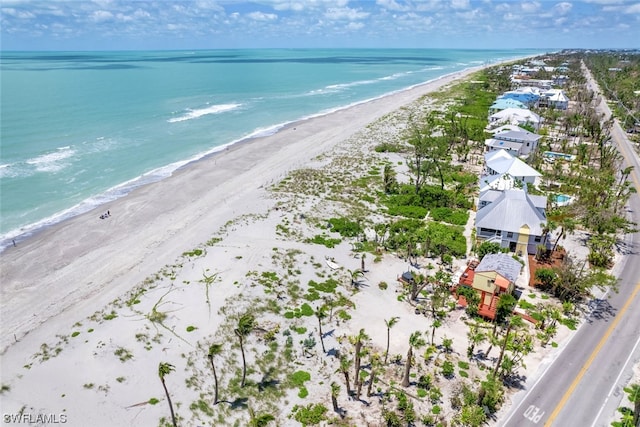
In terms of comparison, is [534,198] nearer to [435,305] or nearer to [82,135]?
[435,305]

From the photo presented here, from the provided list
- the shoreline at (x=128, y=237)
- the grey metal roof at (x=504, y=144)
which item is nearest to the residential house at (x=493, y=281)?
the shoreline at (x=128, y=237)

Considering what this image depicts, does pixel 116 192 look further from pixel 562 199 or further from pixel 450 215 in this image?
pixel 562 199

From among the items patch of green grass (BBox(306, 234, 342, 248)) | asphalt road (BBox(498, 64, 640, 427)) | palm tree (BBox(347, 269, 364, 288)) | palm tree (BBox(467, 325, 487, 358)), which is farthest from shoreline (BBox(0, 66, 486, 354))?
asphalt road (BBox(498, 64, 640, 427))

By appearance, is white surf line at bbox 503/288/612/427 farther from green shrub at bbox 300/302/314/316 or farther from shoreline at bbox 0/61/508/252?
shoreline at bbox 0/61/508/252

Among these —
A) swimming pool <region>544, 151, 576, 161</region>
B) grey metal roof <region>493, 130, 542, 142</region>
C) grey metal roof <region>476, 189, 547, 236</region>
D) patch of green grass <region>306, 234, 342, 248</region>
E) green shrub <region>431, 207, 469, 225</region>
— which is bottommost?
patch of green grass <region>306, 234, 342, 248</region>

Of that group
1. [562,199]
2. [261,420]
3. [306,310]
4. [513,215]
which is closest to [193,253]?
[306,310]

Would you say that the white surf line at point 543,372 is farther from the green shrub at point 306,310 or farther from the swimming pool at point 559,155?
the swimming pool at point 559,155

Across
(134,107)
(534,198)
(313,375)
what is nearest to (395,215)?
(534,198)
